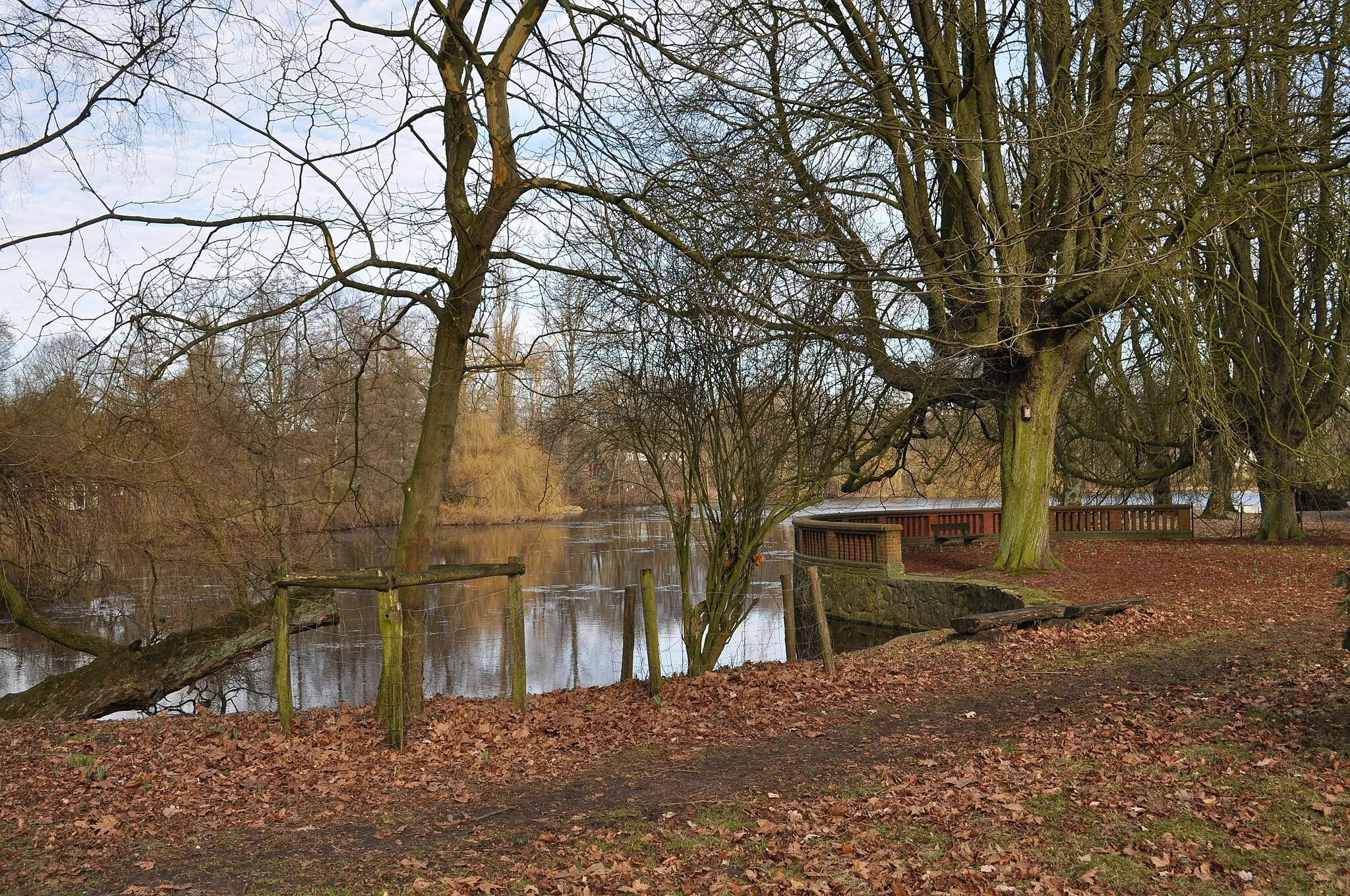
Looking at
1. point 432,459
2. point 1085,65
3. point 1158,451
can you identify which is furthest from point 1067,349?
point 432,459

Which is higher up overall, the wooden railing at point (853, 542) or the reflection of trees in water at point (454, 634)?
the wooden railing at point (853, 542)

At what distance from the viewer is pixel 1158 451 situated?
21469mm

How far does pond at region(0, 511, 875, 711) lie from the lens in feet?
49.0

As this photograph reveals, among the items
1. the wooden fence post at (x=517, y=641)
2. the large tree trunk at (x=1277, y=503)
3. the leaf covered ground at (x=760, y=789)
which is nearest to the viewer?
the leaf covered ground at (x=760, y=789)

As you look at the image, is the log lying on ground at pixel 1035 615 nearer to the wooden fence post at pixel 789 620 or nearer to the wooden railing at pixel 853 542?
the wooden fence post at pixel 789 620

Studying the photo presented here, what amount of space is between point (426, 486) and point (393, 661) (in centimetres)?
133

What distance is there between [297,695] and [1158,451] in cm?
1781

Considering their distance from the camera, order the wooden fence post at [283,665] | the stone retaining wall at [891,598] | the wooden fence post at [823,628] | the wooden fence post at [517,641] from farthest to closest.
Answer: the stone retaining wall at [891,598] → the wooden fence post at [823,628] → the wooden fence post at [517,641] → the wooden fence post at [283,665]

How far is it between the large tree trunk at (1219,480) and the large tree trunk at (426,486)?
43.4 ft

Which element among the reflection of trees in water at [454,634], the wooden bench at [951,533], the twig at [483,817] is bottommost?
the reflection of trees in water at [454,634]

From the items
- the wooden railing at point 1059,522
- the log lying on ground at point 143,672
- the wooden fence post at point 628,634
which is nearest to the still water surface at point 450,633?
the log lying on ground at point 143,672

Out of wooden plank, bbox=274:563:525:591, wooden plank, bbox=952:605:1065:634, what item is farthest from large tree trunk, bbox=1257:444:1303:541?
wooden plank, bbox=274:563:525:591

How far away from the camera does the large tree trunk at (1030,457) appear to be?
15.1 m

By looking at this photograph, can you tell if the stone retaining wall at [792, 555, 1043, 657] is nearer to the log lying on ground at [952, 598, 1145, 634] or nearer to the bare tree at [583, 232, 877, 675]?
the log lying on ground at [952, 598, 1145, 634]
